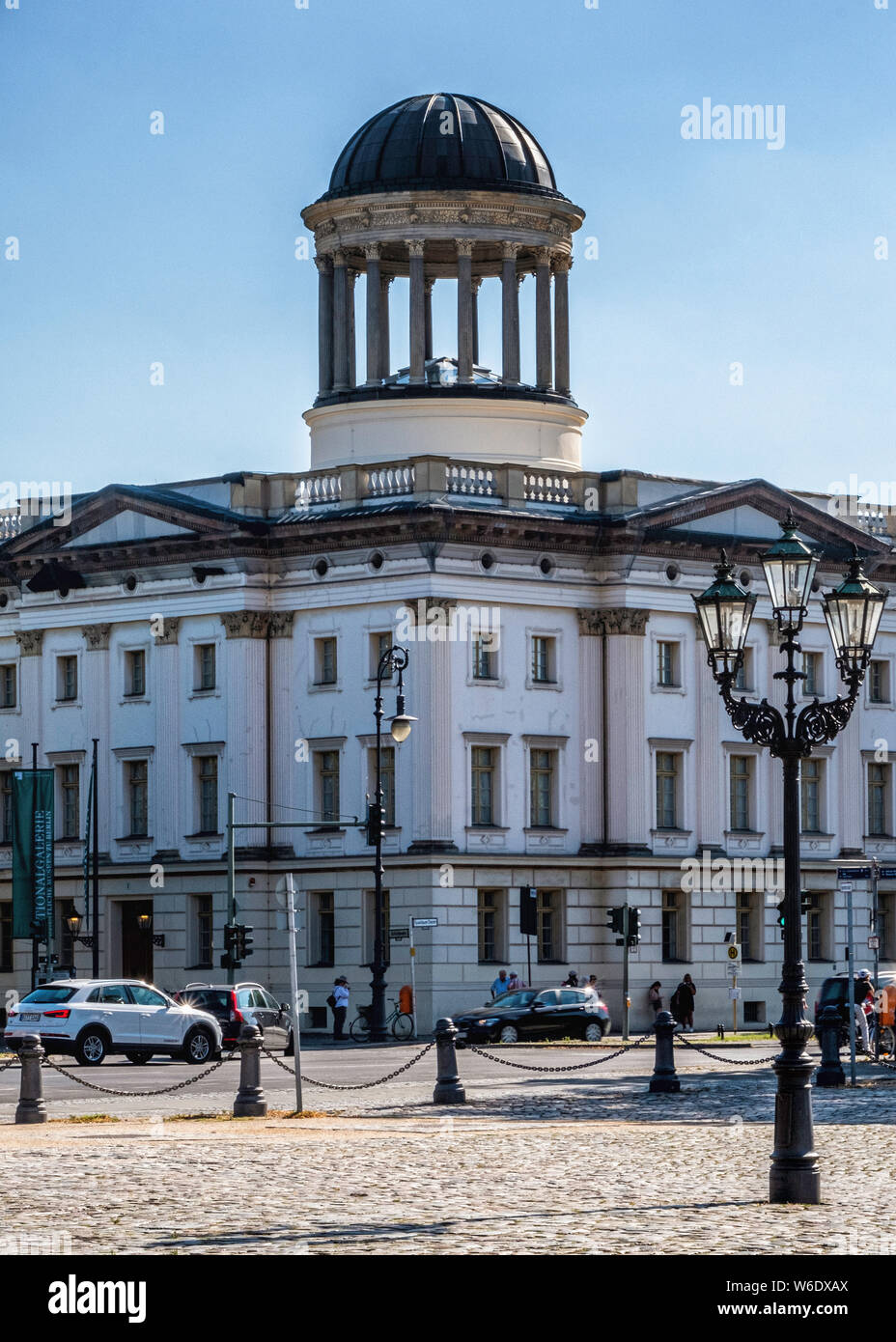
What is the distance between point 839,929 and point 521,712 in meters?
12.2

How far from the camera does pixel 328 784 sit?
74250 mm

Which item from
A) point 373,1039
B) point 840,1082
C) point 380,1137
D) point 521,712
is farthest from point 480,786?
point 380,1137

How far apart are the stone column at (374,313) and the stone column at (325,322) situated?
1.66m

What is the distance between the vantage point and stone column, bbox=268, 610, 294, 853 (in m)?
74.5

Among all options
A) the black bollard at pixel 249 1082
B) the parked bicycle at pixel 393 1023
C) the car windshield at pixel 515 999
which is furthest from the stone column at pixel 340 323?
the black bollard at pixel 249 1082

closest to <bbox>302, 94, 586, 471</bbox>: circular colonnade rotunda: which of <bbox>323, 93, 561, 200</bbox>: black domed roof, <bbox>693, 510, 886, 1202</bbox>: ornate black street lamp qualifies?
<bbox>323, 93, 561, 200</bbox>: black domed roof

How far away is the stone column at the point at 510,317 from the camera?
77.4 meters

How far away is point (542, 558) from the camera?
7425 cm

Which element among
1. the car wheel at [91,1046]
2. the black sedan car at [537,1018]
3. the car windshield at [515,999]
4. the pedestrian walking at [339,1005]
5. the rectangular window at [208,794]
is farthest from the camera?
the rectangular window at [208,794]

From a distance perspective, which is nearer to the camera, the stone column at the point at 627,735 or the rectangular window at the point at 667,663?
the stone column at the point at 627,735

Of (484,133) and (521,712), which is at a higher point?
(484,133)

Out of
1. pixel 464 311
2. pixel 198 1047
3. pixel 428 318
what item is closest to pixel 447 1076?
pixel 198 1047

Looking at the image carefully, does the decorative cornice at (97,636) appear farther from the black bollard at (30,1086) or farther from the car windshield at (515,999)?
the black bollard at (30,1086)
